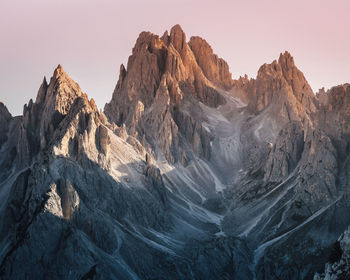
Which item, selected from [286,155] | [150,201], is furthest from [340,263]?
→ [286,155]

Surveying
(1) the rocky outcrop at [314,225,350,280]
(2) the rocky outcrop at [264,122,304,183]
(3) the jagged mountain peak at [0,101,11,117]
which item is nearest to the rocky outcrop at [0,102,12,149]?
(3) the jagged mountain peak at [0,101,11,117]

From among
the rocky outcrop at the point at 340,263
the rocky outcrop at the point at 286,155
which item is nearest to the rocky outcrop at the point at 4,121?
the rocky outcrop at the point at 286,155

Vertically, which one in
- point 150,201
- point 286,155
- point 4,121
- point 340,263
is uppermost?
point 4,121

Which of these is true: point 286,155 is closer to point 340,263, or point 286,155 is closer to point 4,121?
point 4,121

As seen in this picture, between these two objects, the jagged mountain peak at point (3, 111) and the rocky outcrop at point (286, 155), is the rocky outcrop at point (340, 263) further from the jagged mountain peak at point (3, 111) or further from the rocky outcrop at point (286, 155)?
the jagged mountain peak at point (3, 111)

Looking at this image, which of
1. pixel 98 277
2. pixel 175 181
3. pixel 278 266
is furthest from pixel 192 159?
pixel 98 277

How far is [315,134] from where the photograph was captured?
445 ft

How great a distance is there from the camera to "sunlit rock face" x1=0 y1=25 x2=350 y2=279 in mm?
96500

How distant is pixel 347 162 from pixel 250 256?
28315mm

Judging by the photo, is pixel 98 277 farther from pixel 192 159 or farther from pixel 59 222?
pixel 192 159

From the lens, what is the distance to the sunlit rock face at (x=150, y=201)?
317 ft

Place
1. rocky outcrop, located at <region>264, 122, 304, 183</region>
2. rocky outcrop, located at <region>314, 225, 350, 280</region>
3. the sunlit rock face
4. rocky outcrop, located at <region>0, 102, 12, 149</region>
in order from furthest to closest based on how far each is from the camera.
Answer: rocky outcrop, located at <region>0, 102, 12, 149</region> < rocky outcrop, located at <region>264, 122, 304, 183</region> < the sunlit rock face < rocky outcrop, located at <region>314, 225, 350, 280</region>

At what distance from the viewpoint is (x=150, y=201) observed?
131 meters

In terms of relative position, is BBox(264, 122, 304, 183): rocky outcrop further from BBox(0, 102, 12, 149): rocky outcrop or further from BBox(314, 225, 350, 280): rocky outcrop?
BBox(314, 225, 350, 280): rocky outcrop
